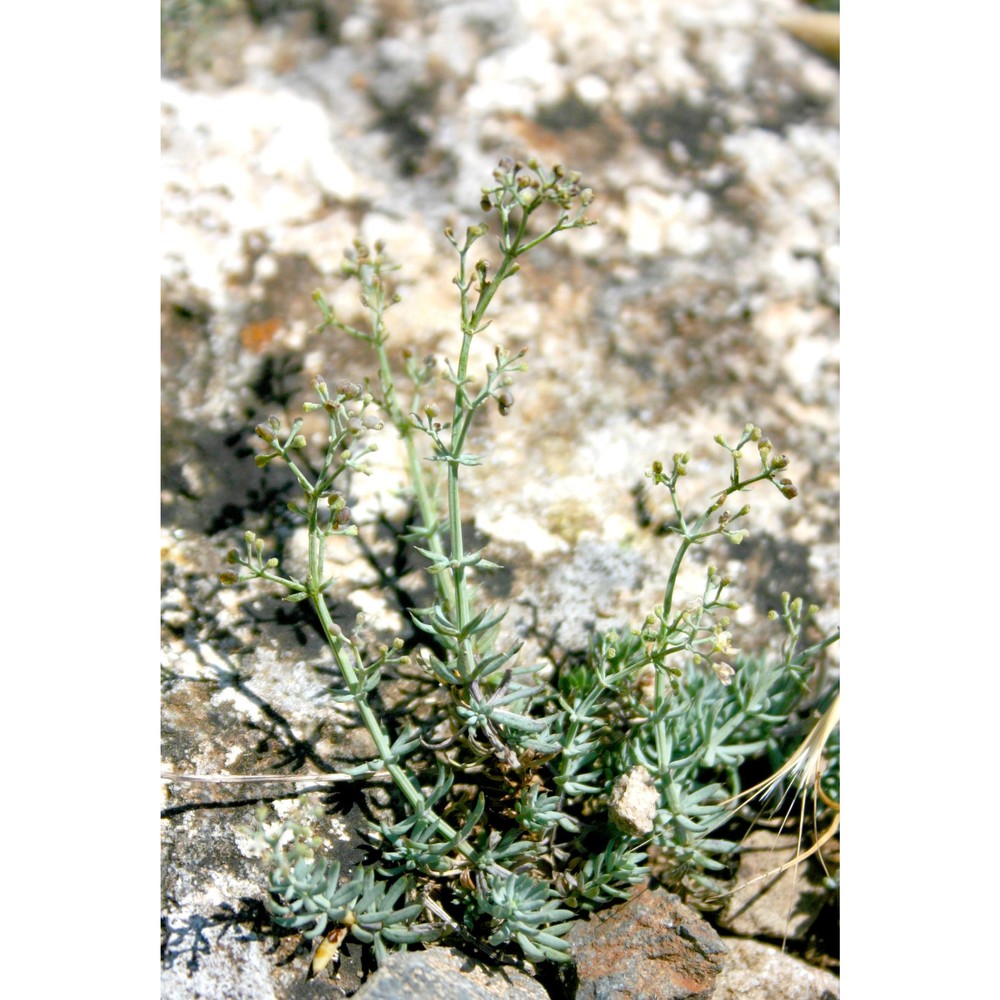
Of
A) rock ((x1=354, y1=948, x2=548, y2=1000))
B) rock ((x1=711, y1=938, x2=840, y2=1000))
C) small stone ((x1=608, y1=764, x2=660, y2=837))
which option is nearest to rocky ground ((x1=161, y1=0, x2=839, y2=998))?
rock ((x1=711, y1=938, x2=840, y2=1000))

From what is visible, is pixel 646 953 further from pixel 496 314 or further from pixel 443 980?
pixel 496 314

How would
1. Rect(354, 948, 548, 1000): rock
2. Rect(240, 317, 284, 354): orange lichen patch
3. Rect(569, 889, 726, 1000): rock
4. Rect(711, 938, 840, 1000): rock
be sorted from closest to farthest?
Rect(354, 948, 548, 1000): rock, Rect(569, 889, 726, 1000): rock, Rect(711, 938, 840, 1000): rock, Rect(240, 317, 284, 354): orange lichen patch

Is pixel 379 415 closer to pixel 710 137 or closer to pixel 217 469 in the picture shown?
pixel 217 469

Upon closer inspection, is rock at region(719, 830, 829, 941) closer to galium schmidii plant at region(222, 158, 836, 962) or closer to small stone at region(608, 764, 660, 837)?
galium schmidii plant at region(222, 158, 836, 962)

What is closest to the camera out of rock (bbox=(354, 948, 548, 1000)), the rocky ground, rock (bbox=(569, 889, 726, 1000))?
rock (bbox=(354, 948, 548, 1000))

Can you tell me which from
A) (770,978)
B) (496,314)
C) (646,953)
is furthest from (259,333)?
(770,978)

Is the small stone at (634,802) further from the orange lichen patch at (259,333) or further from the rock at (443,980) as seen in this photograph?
the orange lichen patch at (259,333)

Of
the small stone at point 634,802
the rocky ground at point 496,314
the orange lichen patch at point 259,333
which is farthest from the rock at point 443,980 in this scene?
the orange lichen patch at point 259,333
